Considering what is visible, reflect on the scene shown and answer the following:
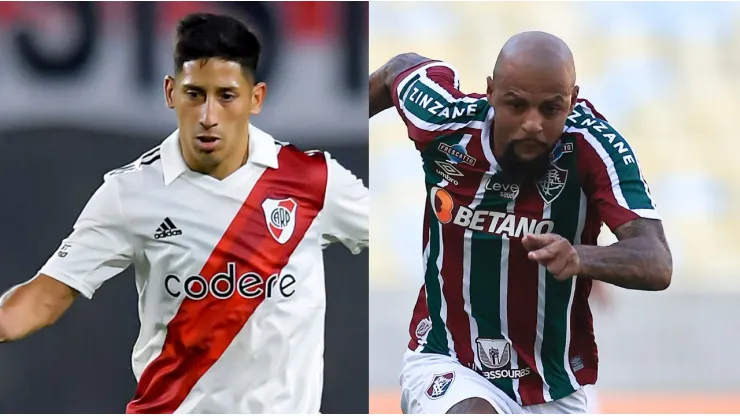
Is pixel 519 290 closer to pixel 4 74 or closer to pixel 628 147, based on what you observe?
pixel 628 147

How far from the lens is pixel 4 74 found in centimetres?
337

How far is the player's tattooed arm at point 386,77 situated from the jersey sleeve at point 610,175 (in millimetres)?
584

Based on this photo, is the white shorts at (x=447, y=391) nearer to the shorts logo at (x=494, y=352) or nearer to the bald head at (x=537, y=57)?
the shorts logo at (x=494, y=352)

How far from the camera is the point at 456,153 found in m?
3.33

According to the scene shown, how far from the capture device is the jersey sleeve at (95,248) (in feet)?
10.8

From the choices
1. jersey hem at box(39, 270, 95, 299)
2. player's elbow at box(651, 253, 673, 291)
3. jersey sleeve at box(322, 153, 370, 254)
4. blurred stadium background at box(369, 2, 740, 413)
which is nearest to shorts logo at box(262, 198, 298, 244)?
jersey sleeve at box(322, 153, 370, 254)

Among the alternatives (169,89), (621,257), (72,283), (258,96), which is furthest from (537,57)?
(72,283)

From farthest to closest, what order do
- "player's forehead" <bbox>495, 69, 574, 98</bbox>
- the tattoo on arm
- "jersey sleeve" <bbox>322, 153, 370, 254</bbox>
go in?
"jersey sleeve" <bbox>322, 153, 370, 254</bbox> → "player's forehead" <bbox>495, 69, 574, 98</bbox> → the tattoo on arm

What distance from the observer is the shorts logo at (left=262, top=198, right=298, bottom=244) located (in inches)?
131

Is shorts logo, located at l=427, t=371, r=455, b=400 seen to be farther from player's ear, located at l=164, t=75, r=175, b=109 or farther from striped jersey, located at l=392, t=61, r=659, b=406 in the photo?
player's ear, located at l=164, t=75, r=175, b=109

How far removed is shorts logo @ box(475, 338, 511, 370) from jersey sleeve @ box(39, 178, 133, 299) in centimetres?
121

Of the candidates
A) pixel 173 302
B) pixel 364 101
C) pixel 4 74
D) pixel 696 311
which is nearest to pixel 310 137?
pixel 364 101

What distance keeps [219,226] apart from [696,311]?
167cm

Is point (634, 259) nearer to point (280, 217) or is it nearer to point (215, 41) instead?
point (280, 217)
